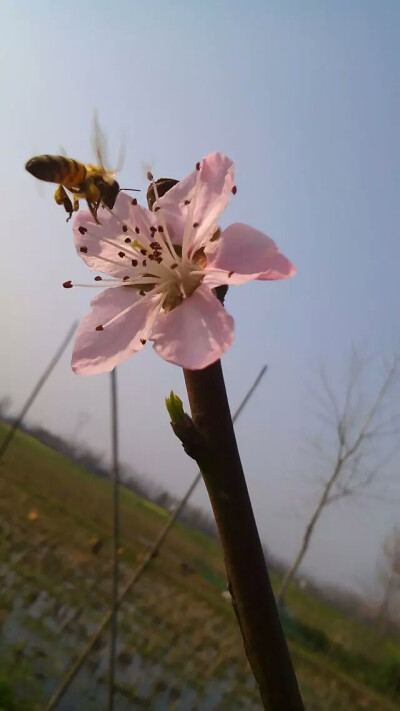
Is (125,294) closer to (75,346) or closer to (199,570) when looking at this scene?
(75,346)

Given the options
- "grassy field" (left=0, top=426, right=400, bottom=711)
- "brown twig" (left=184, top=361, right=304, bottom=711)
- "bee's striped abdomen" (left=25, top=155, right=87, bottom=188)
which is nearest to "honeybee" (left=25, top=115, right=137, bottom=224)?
"bee's striped abdomen" (left=25, top=155, right=87, bottom=188)

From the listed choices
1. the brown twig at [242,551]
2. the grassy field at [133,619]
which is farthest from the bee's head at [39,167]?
the grassy field at [133,619]

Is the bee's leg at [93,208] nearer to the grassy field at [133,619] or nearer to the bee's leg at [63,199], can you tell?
the bee's leg at [63,199]

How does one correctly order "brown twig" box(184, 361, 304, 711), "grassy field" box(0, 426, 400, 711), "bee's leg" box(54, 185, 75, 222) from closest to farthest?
"brown twig" box(184, 361, 304, 711)
"bee's leg" box(54, 185, 75, 222)
"grassy field" box(0, 426, 400, 711)

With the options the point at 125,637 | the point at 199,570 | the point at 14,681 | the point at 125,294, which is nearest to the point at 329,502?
the point at 199,570

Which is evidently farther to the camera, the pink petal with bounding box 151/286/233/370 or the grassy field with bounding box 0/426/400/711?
the grassy field with bounding box 0/426/400/711

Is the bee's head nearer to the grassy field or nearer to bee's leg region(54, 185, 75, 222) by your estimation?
bee's leg region(54, 185, 75, 222)
